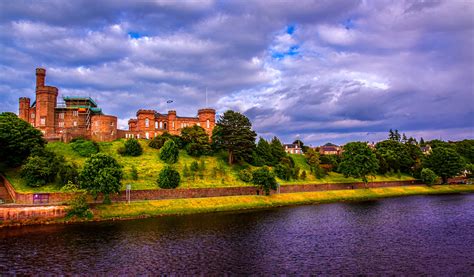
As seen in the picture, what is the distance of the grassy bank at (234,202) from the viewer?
4878 centimetres

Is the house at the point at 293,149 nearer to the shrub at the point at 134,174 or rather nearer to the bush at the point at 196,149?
the bush at the point at 196,149

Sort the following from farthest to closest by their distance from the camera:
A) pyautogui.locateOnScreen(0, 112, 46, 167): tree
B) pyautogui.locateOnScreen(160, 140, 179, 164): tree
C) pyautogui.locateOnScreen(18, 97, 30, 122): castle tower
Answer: pyautogui.locateOnScreen(18, 97, 30, 122): castle tower → pyautogui.locateOnScreen(160, 140, 179, 164): tree → pyautogui.locateOnScreen(0, 112, 46, 167): tree

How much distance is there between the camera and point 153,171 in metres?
68.4

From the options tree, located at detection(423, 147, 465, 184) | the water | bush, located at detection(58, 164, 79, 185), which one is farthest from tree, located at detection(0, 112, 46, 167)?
tree, located at detection(423, 147, 465, 184)

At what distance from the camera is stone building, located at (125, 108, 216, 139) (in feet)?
311

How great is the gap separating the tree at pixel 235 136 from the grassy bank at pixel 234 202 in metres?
19.1

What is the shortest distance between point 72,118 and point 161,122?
78.3 ft

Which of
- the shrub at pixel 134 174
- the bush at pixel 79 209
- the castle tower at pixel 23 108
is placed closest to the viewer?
the bush at pixel 79 209

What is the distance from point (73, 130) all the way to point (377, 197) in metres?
76.9

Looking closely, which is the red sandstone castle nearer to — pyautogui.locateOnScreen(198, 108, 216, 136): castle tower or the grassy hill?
the grassy hill

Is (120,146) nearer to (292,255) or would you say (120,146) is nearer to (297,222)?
(297,222)

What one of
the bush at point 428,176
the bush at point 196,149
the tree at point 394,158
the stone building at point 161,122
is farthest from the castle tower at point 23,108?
the bush at point 428,176

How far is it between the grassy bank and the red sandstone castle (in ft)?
133

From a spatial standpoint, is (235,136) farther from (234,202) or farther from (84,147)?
(84,147)
